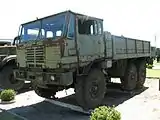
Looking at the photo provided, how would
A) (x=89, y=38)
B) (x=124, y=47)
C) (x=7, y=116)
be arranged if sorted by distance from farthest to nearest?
(x=124, y=47) → (x=89, y=38) → (x=7, y=116)

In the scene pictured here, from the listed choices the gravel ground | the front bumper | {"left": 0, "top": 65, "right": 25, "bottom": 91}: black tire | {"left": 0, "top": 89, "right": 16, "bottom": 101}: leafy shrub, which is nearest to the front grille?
the front bumper

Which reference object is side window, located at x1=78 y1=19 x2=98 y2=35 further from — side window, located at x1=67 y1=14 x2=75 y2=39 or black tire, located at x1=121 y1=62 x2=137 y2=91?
black tire, located at x1=121 y1=62 x2=137 y2=91

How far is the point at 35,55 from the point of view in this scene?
6.72 m

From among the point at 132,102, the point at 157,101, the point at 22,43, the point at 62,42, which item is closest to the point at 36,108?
the point at 22,43

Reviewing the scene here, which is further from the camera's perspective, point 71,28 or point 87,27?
point 87,27

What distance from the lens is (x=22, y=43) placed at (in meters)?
7.38

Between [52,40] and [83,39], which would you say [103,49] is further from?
[52,40]

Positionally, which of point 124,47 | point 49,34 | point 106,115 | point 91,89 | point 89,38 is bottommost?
point 106,115

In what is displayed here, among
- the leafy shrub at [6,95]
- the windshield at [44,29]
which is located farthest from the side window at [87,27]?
the leafy shrub at [6,95]

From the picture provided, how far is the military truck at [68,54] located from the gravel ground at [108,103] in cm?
53

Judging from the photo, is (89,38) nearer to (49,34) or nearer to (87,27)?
(87,27)

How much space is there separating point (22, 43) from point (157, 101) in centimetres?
470

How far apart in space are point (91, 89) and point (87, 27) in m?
1.79

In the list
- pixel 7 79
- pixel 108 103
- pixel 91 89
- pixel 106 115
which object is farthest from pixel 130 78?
pixel 106 115
